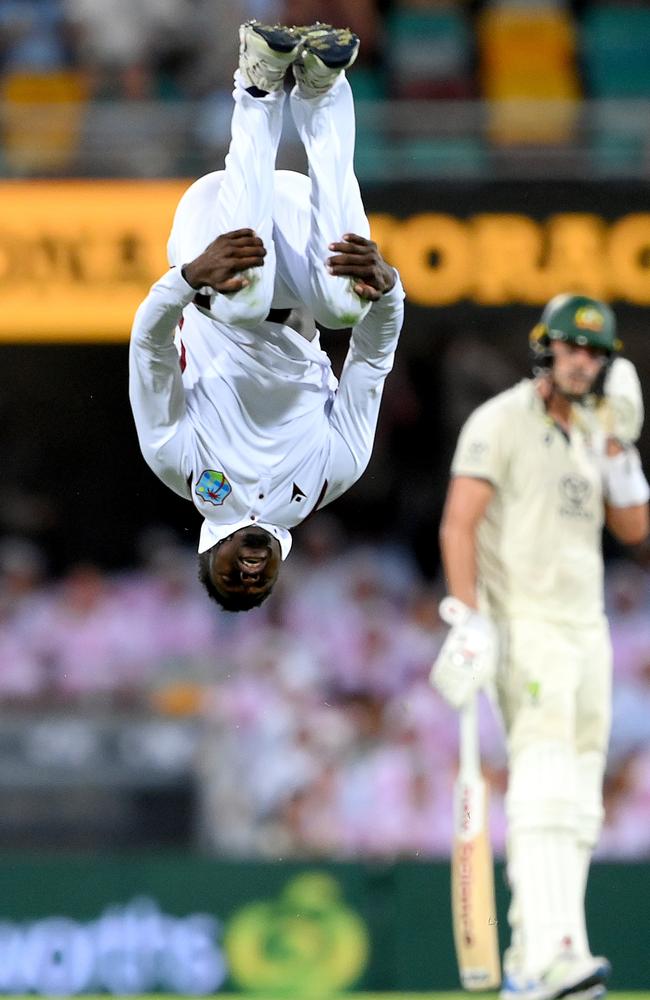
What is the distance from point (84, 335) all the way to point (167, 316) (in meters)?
5.47

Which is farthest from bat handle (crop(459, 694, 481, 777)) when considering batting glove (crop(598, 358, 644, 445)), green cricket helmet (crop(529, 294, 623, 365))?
green cricket helmet (crop(529, 294, 623, 365))

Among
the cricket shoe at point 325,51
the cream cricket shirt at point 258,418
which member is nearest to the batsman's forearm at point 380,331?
the cream cricket shirt at point 258,418

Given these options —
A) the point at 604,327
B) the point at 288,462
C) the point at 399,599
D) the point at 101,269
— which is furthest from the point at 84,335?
the point at 288,462

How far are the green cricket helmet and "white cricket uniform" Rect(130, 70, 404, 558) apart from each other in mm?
1728

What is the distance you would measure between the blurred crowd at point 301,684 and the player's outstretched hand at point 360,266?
4.50m

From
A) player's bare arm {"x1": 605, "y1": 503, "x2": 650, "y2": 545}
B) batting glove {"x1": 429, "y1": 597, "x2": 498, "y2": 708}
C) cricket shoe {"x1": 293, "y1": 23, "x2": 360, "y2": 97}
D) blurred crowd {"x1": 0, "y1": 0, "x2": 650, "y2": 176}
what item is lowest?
batting glove {"x1": 429, "y1": 597, "x2": 498, "y2": 708}

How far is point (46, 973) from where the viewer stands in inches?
311

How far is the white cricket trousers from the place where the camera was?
4.62m

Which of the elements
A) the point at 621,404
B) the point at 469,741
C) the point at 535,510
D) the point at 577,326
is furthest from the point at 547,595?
the point at 577,326

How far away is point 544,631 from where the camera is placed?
665 cm

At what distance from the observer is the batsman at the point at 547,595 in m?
6.40

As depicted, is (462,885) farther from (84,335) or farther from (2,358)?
(2,358)

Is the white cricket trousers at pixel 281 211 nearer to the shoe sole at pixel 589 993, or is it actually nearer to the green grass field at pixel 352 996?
the shoe sole at pixel 589 993

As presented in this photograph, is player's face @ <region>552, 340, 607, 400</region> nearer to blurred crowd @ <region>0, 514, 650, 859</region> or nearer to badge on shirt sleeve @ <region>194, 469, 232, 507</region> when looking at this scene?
badge on shirt sleeve @ <region>194, 469, 232, 507</region>
